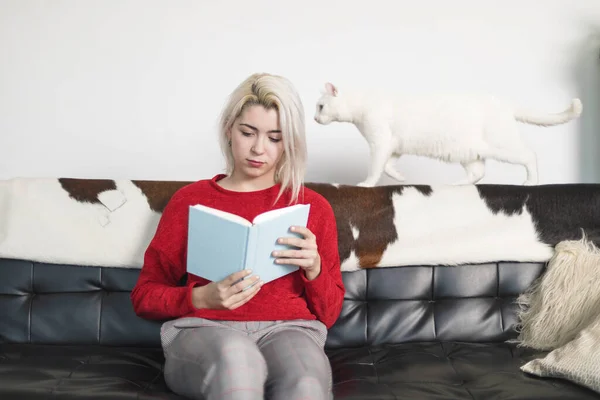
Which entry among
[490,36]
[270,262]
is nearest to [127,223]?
[270,262]

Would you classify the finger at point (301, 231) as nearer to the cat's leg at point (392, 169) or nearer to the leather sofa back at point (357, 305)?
the leather sofa back at point (357, 305)

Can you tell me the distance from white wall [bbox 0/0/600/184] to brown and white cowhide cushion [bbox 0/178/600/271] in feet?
1.78

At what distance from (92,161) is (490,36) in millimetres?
1519

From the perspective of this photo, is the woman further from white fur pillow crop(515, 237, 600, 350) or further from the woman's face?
white fur pillow crop(515, 237, 600, 350)

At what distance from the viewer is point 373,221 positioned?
1.70 meters

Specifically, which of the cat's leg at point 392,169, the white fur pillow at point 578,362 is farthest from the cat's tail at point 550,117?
the white fur pillow at point 578,362

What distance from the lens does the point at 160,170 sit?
2.24 meters

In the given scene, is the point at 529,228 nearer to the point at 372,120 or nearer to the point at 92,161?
the point at 372,120

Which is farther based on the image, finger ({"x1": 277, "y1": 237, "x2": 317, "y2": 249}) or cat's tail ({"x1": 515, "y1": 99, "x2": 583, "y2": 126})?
cat's tail ({"x1": 515, "y1": 99, "x2": 583, "y2": 126})

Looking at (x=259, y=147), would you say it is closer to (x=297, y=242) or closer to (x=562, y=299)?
(x=297, y=242)

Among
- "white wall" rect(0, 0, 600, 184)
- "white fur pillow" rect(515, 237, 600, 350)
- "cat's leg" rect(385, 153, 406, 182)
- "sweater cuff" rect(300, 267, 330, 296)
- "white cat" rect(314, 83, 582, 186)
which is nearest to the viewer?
"sweater cuff" rect(300, 267, 330, 296)

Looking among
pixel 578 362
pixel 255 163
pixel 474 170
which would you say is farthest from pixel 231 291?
pixel 474 170

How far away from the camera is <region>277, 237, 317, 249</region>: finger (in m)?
1.23

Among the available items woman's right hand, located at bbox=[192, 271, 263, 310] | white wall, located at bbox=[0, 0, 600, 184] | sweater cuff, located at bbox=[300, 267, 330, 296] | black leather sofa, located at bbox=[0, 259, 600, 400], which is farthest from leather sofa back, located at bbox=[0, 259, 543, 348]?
white wall, located at bbox=[0, 0, 600, 184]
